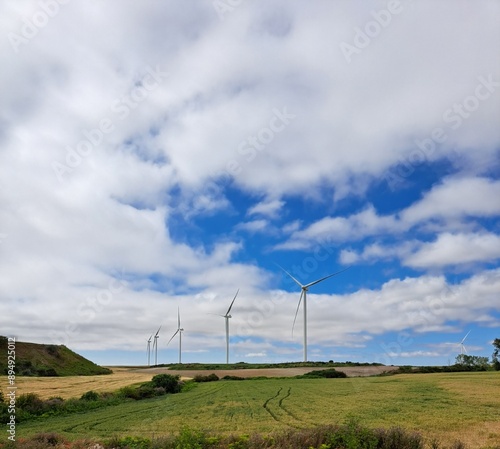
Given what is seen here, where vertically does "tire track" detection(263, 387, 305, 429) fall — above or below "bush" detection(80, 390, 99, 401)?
above

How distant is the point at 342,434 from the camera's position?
1805cm

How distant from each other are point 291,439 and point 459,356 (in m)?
134

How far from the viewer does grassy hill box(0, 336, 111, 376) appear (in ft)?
334

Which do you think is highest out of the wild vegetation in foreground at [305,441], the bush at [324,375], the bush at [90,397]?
the wild vegetation in foreground at [305,441]

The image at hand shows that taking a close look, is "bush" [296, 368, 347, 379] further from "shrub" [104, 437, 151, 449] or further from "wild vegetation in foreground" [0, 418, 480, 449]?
"wild vegetation in foreground" [0, 418, 480, 449]

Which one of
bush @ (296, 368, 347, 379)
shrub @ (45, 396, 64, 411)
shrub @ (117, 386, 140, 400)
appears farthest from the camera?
bush @ (296, 368, 347, 379)

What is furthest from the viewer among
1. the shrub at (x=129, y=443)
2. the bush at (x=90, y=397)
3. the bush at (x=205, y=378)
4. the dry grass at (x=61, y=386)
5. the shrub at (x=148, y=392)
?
the bush at (x=205, y=378)

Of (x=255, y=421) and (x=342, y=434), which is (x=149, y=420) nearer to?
(x=255, y=421)

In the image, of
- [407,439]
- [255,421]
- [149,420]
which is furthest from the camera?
[149,420]

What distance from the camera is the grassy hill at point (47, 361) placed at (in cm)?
10175

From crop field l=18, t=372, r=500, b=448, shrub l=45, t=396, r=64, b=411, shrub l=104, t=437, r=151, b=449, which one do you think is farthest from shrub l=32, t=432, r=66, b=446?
shrub l=45, t=396, r=64, b=411

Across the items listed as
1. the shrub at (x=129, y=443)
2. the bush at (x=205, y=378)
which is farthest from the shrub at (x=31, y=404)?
the bush at (x=205, y=378)

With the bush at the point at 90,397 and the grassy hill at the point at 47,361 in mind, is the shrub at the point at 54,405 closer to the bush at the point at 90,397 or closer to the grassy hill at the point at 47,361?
the bush at the point at 90,397

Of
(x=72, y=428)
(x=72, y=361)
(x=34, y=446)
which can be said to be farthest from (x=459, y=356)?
(x=34, y=446)
